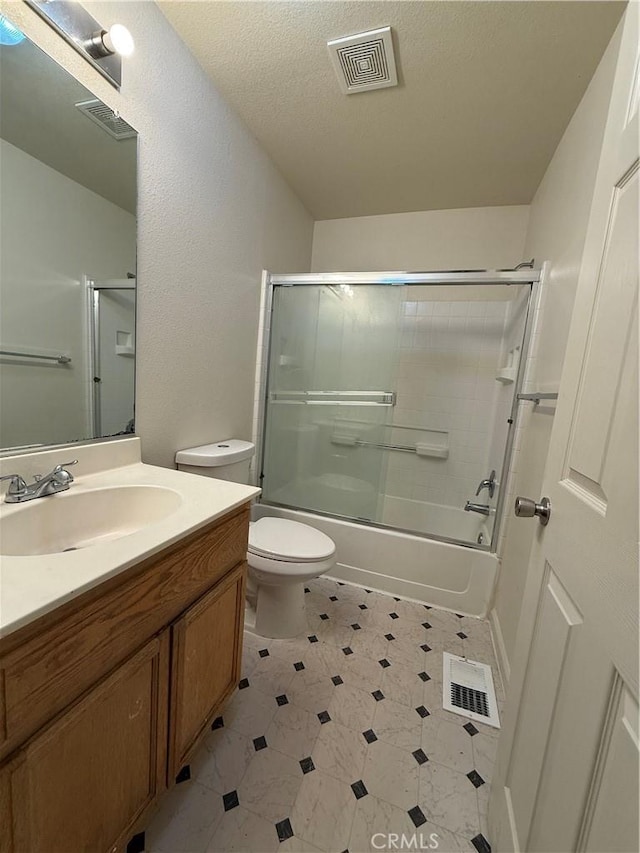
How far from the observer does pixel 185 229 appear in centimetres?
139

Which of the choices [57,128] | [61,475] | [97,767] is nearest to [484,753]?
[97,767]

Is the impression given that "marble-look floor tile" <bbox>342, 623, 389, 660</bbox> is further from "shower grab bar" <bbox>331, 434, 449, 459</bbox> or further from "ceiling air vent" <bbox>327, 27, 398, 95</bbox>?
"ceiling air vent" <bbox>327, 27, 398, 95</bbox>

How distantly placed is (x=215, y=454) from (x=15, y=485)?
73 centimetres

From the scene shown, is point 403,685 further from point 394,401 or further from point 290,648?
point 394,401

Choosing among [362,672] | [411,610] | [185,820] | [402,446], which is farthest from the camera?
[402,446]

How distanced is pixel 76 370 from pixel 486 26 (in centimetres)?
172

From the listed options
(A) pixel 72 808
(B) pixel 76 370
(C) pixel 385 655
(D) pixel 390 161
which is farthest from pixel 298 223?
(A) pixel 72 808

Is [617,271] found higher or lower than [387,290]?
lower

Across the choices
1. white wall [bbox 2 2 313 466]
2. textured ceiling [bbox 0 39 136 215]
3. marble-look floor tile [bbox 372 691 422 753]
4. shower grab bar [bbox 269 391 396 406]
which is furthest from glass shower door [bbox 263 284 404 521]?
textured ceiling [bbox 0 39 136 215]

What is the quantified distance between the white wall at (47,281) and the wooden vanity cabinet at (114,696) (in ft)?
1.89

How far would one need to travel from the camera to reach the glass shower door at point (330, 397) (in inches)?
85.4

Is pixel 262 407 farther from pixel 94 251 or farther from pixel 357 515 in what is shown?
pixel 94 251

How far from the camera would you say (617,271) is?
0.59 metres

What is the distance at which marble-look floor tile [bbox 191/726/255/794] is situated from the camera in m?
1.01
